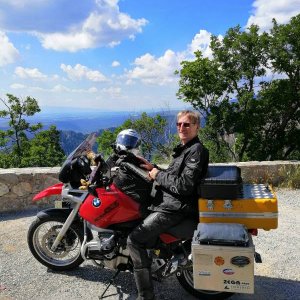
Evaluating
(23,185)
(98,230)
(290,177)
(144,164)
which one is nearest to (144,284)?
(98,230)

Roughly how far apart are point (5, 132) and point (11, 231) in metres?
27.9

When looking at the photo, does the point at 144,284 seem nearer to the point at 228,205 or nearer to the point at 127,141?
the point at 228,205

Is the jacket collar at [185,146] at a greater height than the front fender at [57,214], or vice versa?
the jacket collar at [185,146]

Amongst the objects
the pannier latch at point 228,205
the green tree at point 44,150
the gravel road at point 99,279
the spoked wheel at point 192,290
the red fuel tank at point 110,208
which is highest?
the pannier latch at point 228,205

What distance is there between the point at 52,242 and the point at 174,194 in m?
1.67

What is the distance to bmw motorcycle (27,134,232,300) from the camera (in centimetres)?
337

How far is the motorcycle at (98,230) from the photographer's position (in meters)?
3.37

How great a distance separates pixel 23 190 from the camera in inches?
A: 252

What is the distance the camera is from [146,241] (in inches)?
127

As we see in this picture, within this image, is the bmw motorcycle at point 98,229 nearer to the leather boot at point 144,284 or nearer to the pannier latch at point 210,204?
the leather boot at point 144,284

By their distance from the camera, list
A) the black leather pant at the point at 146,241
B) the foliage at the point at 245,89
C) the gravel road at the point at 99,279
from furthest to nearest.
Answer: the foliage at the point at 245,89, the gravel road at the point at 99,279, the black leather pant at the point at 146,241

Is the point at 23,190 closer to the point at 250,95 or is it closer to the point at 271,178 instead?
the point at 271,178

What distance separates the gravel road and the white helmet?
A: 4.76 feet

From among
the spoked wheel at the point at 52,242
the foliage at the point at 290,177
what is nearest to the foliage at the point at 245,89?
the foliage at the point at 290,177
